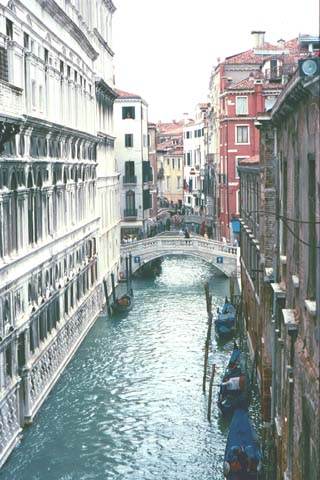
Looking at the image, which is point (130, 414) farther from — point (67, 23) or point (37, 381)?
point (67, 23)

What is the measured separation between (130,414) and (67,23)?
8269mm

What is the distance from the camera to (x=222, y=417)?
14.4m

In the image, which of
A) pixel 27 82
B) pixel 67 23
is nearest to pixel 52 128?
pixel 27 82

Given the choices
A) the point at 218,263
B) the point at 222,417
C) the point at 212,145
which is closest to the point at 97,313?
the point at 218,263

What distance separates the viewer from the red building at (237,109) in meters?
33.3

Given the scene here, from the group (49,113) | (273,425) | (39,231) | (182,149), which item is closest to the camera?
(273,425)

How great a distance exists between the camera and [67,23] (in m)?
18.3

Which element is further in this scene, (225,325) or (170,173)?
(170,173)

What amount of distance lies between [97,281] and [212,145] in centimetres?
1809

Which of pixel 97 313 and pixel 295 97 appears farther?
pixel 97 313

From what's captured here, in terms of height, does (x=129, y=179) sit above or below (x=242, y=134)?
below

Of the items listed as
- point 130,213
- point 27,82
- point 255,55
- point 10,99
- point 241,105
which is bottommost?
point 130,213

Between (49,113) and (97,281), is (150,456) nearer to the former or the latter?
(49,113)

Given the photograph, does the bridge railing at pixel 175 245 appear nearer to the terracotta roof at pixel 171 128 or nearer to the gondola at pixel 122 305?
the gondola at pixel 122 305
